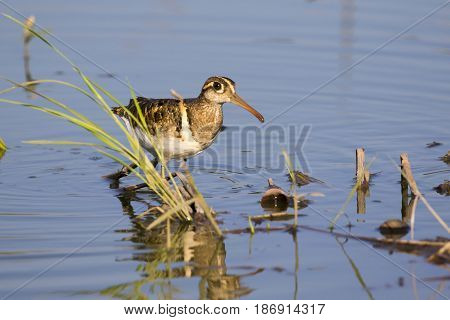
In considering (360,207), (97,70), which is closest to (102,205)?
(360,207)

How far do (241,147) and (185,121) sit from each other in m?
→ 1.99

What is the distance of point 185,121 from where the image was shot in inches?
391

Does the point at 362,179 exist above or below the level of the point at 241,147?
below

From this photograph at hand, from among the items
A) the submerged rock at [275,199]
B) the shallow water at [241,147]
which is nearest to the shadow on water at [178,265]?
the shallow water at [241,147]

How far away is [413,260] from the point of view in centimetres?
758

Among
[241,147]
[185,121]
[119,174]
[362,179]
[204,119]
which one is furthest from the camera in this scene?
[241,147]

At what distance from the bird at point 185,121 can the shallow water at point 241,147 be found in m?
0.60

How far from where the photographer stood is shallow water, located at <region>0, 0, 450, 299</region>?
24.4 feet

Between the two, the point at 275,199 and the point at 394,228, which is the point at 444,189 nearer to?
the point at 394,228

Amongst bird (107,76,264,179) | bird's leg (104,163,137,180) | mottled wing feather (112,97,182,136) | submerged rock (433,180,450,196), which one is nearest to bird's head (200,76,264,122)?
bird (107,76,264,179)

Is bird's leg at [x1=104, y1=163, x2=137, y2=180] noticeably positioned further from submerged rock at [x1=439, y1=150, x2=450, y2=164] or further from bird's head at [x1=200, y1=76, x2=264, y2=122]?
submerged rock at [x1=439, y1=150, x2=450, y2=164]

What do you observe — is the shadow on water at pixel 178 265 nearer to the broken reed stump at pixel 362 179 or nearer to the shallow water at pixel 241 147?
the shallow water at pixel 241 147

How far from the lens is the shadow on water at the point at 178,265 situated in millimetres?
7133

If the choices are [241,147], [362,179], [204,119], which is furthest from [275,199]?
[241,147]
